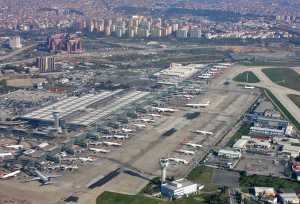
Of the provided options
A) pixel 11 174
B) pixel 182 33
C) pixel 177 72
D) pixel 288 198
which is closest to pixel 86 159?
pixel 11 174

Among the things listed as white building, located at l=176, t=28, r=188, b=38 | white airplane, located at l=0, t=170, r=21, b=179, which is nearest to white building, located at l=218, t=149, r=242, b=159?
white airplane, located at l=0, t=170, r=21, b=179

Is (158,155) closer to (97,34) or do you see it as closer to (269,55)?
(269,55)

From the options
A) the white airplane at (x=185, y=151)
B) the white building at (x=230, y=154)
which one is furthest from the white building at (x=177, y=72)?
the white building at (x=230, y=154)

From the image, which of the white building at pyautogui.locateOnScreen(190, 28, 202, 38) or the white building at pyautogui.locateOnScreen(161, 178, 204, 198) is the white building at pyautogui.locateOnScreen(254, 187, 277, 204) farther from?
the white building at pyautogui.locateOnScreen(190, 28, 202, 38)

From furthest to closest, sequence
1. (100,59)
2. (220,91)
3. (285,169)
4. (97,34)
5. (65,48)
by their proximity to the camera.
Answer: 1. (97,34)
2. (65,48)
3. (100,59)
4. (220,91)
5. (285,169)

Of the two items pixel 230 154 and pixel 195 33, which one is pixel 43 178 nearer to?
pixel 230 154

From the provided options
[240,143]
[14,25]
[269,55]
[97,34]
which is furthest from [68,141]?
[14,25]
